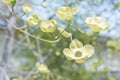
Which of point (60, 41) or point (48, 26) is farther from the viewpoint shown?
point (60, 41)

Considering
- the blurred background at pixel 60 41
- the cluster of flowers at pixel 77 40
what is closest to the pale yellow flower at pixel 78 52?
the cluster of flowers at pixel 77 40

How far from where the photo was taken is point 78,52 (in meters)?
0.59

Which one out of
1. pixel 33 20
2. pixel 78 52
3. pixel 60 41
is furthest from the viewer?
pixel 60 41

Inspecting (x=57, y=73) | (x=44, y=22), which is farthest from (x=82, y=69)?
(x=44, y=22)

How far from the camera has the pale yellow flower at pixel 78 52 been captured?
0.57 metres

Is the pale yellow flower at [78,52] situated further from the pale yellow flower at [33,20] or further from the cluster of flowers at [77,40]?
the pale yellow flower at [33,20]

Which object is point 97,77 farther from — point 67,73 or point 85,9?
point 85,9

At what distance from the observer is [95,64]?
1171mm

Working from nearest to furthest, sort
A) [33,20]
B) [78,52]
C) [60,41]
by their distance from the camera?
[78,52] < [33,20] < [60,41]

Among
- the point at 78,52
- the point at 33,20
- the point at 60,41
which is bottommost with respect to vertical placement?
the point at 78,52

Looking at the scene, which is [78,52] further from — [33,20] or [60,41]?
[60,41]

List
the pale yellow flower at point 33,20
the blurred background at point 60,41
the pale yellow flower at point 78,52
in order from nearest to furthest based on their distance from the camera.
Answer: the pale yellow flower at point 78,52 → the pale yellow flower at point 33,20 → the blurred background at point 60,41

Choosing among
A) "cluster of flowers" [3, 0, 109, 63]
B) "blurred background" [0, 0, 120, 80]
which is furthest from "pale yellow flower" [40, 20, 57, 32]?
"blurred background" [0, 0, 120, 80]

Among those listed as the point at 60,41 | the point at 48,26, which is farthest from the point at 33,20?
the point at 60,41
